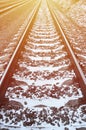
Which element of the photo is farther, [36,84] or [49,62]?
[49,62]

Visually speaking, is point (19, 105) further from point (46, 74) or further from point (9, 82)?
point (46, 74)

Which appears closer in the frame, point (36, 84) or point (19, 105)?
point (19, 105)

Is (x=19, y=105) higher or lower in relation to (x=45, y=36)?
higher

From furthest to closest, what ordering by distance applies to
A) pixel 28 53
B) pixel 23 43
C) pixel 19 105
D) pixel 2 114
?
1. pixel 23 43
2. pixel 28 53
3. pixel 19 105
4. pixel 2 114

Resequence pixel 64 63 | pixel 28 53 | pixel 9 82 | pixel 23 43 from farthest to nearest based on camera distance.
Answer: pixel 23 43 → pixel 28 53 → pixel 64 63 → pixel 9 82

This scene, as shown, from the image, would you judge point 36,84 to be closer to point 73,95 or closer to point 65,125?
point 73,95

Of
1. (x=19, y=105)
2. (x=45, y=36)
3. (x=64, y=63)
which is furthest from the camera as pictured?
(x=45, y=36)

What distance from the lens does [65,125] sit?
426cm

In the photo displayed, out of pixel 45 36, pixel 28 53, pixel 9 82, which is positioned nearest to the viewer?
pixel 9 82

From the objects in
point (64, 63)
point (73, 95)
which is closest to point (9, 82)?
point (73, 95)

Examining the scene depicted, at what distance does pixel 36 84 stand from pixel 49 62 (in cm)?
176

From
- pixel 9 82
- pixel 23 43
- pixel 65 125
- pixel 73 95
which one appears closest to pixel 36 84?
pixel 9 82

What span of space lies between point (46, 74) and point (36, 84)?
0.70 metres

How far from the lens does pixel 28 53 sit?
8.49 m
